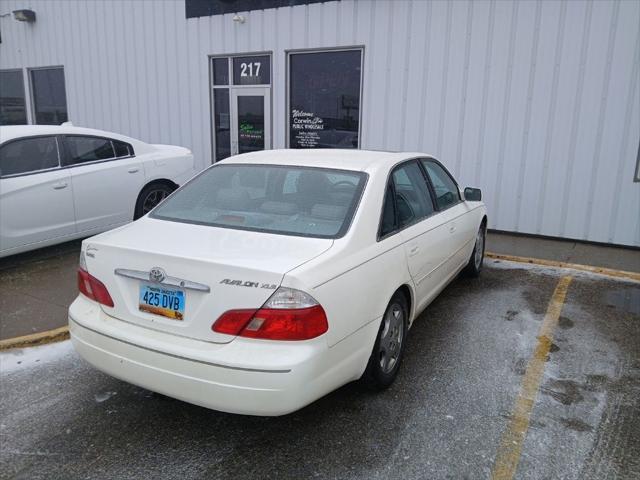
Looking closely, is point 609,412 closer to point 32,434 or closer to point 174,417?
point 174,417

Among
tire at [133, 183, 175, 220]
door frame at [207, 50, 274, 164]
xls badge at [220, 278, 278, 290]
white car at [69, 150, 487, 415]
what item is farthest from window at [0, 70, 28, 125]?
xls badge at [220, 278, 278, 290]

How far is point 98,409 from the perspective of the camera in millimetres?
3404

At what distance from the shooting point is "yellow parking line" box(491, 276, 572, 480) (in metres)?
2.86

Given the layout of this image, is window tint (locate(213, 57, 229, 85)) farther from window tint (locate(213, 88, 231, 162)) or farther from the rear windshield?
the rear windshield

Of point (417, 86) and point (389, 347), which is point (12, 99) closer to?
point (417, 86)

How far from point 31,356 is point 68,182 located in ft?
9.15

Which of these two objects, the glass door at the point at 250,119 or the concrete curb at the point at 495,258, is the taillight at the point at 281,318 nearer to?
the concrete curb at the point at 495,258

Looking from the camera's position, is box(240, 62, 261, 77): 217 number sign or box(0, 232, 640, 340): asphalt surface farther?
box(240, 62, 261, 77): 217 number sign

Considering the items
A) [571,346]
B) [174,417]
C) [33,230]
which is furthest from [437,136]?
[174,417]

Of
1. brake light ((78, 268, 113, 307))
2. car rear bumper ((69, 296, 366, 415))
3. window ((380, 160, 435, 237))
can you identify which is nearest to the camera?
car rear bumper ((69, 296, 366, 415))

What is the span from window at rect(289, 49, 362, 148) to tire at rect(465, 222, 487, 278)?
12.4ft

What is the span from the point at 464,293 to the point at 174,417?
3364mm

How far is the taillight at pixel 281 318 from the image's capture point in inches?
104

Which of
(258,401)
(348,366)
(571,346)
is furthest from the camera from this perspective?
(571,346)
